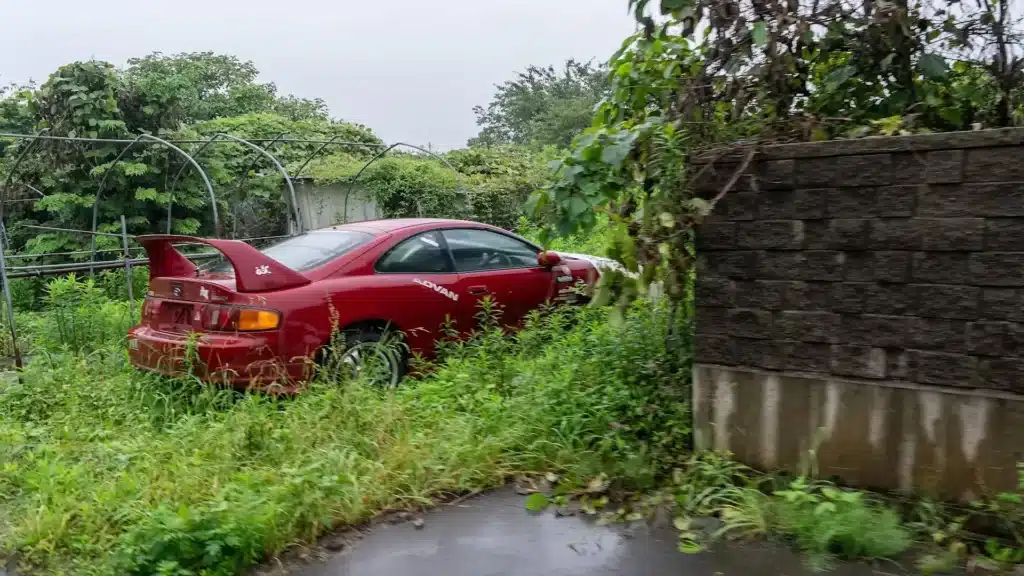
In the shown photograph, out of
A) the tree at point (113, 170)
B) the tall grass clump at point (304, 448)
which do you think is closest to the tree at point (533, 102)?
the tree at point (113, 170)

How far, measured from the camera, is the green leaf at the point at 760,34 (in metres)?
3.98

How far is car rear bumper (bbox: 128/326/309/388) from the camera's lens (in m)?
5.17

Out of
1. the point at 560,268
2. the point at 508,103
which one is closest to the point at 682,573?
the point at 560,268

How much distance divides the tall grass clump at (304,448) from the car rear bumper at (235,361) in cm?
13

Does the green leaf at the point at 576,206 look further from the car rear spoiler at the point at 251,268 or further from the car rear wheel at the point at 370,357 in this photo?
the car rear spoiler at the point at 251,268

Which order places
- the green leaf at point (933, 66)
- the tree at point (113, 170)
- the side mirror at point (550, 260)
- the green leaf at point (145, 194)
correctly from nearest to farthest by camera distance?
the green leaf at point (933, 66)
the side mirror at point (550, 260)
the tree at point (113, 170)
the green leaf at point (145, 194)

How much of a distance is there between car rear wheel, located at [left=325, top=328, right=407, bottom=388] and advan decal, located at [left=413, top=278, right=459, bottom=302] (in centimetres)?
48

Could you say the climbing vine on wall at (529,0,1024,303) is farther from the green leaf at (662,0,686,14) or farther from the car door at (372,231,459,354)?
the car door at (372,231,459,354)

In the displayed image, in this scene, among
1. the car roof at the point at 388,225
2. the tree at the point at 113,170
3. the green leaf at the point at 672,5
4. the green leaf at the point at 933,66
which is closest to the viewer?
the green leaf at the point at 933,66

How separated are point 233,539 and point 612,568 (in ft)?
5.16

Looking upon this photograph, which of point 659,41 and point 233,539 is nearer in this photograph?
point 233,539

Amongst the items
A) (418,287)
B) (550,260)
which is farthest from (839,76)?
(418,287)

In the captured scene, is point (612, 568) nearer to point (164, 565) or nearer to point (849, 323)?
point (849, 323)

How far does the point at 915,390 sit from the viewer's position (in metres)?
3.36
